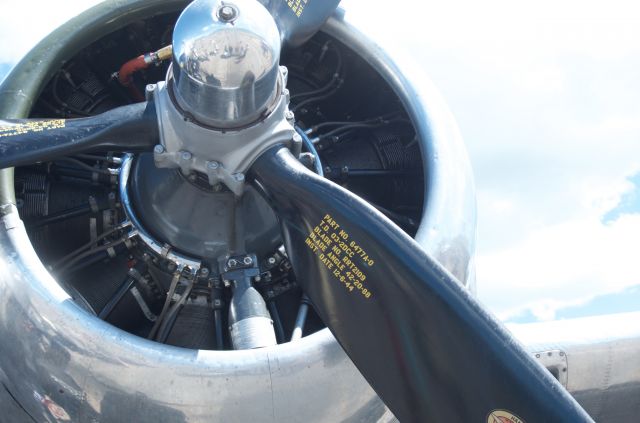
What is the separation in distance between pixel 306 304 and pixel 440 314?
4.92 ft

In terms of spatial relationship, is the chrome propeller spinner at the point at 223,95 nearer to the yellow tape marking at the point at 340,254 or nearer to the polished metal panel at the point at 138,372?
the yellow tape marking at the point at 340,254

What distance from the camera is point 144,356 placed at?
3.79m

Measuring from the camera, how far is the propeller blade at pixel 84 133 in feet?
14.0

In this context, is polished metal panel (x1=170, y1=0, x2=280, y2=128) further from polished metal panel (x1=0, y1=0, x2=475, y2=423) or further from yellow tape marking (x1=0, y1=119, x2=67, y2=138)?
polished metal panel (x1=0, y1=0, x2=475, y2=423)

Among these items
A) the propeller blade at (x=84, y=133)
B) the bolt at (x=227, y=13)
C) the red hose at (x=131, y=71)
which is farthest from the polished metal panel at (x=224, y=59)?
the red hose at (x=131, y=71)

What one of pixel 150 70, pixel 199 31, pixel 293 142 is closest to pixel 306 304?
pixel 293 142

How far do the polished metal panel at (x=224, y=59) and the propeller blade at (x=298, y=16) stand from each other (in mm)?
1213

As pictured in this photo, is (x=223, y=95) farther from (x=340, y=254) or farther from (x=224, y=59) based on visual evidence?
(x=340, y=254)

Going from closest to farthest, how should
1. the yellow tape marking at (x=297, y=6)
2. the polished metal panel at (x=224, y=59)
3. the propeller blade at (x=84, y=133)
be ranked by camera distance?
the polished metal panel at (x=224, y=59) < the propeller blade at (x=84, y=133) < the yellow tape marking at (x=297, y=6)

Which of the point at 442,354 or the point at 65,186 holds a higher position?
the point at 65,186

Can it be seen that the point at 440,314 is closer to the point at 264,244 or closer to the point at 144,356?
the point at 144,356

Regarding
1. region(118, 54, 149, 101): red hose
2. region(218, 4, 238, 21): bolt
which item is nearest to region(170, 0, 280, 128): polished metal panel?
region(218, 4, 238, 21): bolt

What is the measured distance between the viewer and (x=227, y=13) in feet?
12.9

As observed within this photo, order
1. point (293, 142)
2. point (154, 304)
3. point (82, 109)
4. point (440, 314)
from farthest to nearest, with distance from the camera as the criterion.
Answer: point (82, 109), point (154, 304), point (293, 142), point (440, 314)
